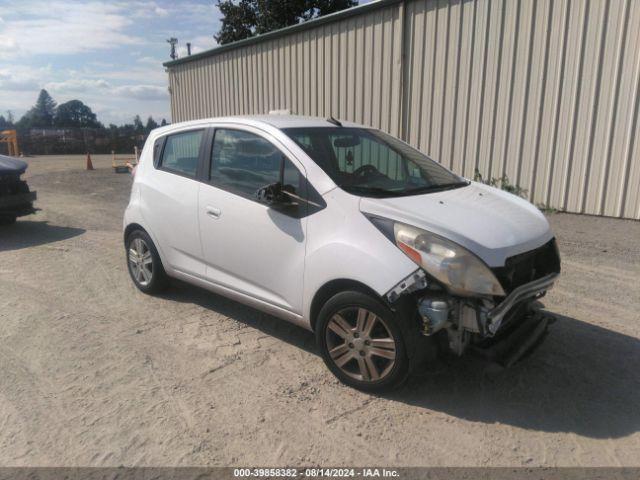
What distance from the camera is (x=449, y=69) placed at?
9.19 metres

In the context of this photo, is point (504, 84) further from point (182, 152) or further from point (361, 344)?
point (361, 344)

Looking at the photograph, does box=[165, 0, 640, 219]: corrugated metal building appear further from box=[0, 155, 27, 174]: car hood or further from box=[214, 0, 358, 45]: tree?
box=[214, 0, 358, 45]: tree

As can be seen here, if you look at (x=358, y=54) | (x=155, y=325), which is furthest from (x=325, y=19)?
(x=155, y=325)

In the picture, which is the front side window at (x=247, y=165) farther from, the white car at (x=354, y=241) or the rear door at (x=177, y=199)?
the rear door at (x=177, y=199)

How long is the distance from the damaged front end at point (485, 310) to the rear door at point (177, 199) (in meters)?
2.07

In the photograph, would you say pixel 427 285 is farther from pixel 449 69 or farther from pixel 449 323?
pixel 449 69

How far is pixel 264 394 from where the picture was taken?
3158mm

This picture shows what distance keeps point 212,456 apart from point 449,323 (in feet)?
4.89

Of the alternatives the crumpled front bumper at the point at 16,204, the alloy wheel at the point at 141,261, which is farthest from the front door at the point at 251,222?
the crumpled front bumper at the point at 16,204

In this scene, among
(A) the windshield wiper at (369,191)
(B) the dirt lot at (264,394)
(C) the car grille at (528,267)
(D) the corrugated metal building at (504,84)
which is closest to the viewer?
(B) the dirt lot at (264,394)

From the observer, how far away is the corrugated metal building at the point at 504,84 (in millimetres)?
7488

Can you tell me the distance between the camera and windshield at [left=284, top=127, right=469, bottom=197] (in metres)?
3.43

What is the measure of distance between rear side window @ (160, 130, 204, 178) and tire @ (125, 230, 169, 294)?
76cm

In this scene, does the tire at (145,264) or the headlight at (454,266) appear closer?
the headlight at (454,266)
